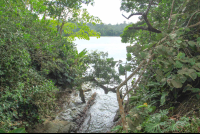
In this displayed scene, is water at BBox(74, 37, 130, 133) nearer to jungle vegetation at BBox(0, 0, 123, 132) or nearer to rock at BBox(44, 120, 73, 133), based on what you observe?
rock at BBox(44, 120, 73, 133)

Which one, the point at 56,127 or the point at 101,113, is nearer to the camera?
the point at 56,127

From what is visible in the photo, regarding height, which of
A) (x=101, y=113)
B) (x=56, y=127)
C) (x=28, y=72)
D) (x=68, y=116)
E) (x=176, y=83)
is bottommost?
(x=101, y=113)

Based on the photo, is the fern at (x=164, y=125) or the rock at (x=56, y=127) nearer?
the fern at (x=164, y=125)

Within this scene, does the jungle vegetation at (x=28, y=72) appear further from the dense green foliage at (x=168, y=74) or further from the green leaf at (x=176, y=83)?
the green leaf at (x=176, y=83)

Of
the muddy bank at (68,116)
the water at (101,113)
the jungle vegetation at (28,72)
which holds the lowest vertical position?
the water at (101,113)

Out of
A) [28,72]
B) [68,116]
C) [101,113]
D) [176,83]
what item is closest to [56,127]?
[68,116]

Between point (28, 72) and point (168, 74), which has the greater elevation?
point (168, 74)

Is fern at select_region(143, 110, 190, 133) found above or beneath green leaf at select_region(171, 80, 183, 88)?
beneath

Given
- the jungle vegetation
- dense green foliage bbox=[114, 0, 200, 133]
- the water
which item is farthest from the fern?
the water

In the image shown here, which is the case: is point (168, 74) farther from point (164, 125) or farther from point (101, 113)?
point (101, 113)

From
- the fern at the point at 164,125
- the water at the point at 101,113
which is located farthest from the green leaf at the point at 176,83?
the water at the point at 101,113

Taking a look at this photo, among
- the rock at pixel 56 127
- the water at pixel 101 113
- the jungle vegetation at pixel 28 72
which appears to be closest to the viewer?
the jungle vegetation at pixel 28 72

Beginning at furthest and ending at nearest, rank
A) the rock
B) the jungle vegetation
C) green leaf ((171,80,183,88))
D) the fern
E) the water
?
1. the water
2. the rock
3. the jungle vegetation
4. green leaf ((171,80,183,88))
5. the fern

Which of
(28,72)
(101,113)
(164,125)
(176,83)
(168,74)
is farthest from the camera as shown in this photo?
(101,113)
